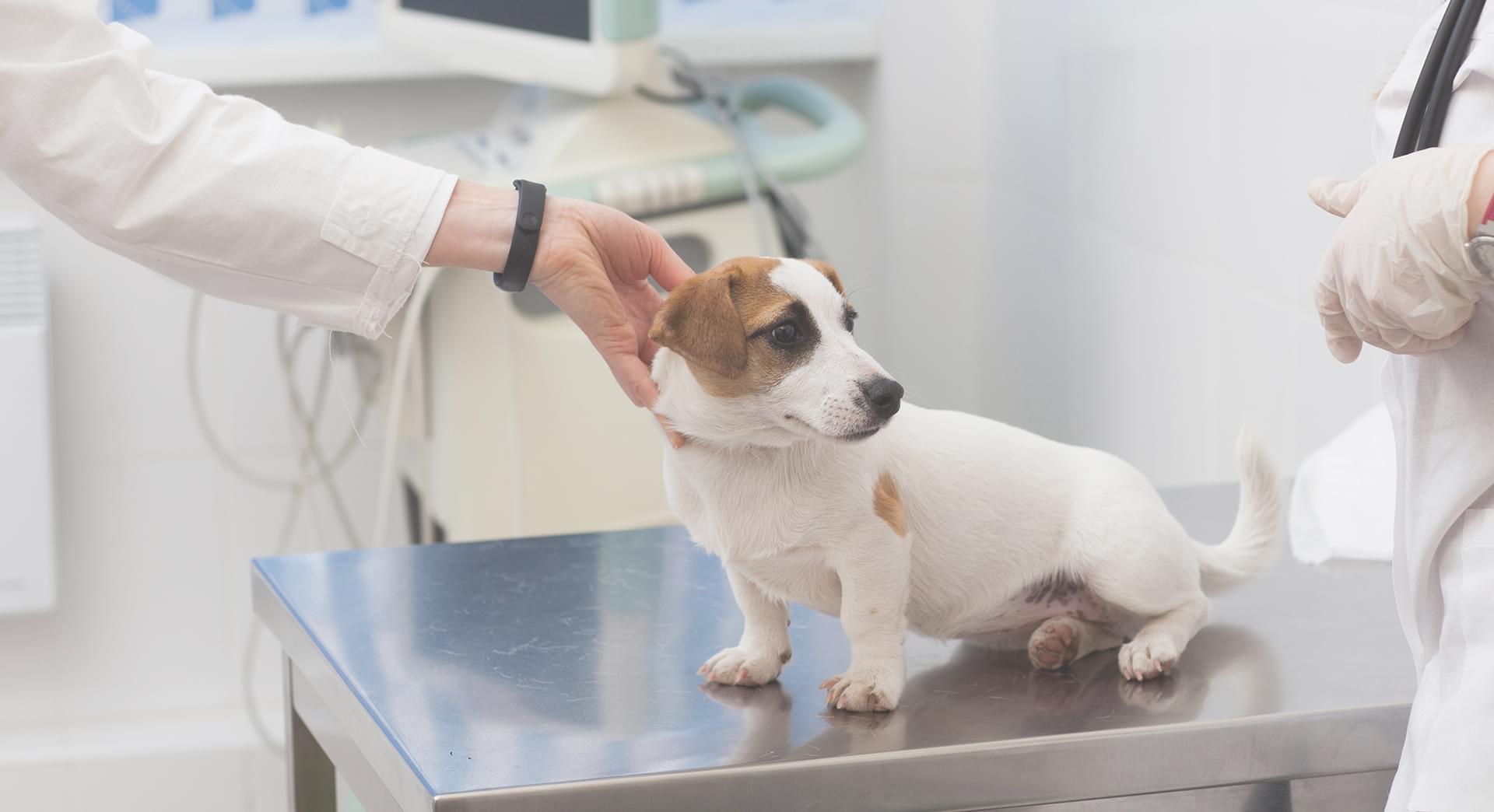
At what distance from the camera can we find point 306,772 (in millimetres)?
1146

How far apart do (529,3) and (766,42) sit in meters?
0.62

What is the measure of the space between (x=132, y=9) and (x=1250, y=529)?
1838 mm

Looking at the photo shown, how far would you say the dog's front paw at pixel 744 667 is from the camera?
2.94 ft

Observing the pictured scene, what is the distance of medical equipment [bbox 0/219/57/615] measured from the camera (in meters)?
2.03

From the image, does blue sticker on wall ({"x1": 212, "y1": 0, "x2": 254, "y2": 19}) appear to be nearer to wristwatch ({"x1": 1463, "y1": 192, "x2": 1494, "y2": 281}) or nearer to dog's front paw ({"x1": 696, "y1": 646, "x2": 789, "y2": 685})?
dog's front paw ({"x1": 696, "y1": 646, "x2": 789, "y2": 685})

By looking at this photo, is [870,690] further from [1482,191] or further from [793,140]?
[793,140]

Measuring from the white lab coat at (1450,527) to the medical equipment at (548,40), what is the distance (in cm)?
106

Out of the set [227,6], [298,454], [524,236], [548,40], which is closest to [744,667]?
[524,236]

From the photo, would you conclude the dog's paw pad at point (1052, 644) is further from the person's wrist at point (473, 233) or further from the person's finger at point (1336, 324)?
the person's wrist at point (473, 233)

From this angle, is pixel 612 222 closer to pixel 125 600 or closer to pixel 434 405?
pixel 434 405

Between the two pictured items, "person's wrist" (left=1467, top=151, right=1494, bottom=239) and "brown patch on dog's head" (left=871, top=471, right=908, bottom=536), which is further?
"brown patch on dog's head" (left=871, top=471, right=908, bottom=536)

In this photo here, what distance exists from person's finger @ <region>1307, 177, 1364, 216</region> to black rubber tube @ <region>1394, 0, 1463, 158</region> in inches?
0.9

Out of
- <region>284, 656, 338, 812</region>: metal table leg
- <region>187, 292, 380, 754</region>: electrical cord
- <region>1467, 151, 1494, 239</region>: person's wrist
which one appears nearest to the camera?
<region>1467, 151, 1494, 239</region>: person's wrist

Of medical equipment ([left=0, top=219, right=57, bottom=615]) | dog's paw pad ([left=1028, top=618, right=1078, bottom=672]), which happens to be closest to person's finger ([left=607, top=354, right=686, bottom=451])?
dog's paw pad ([left=1028, top=618, right=1078, bottom=672])
